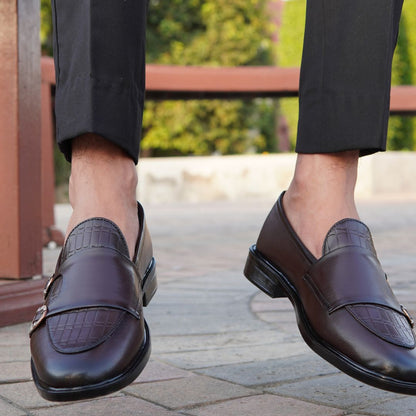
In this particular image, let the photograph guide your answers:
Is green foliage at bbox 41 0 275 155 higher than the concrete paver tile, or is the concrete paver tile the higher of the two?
the concrete paver tile

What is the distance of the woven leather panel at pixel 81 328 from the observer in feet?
3.13

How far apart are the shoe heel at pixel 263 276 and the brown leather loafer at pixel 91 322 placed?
0.27m

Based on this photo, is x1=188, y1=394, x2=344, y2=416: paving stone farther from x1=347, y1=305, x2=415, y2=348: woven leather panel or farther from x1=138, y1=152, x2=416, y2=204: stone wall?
x1=138, y1=152, x2=416, y2=204: stone wall

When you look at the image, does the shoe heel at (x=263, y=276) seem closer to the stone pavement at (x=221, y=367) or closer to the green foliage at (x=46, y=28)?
the stone pavement at (x=221, y=367)

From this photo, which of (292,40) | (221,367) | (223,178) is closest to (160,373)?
(221,367)

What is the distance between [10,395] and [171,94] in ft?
13.3

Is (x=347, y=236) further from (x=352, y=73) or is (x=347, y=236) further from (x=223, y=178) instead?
(x=223, y=178)

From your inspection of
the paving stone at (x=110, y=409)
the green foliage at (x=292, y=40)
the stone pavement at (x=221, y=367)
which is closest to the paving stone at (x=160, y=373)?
the stone pavement at (x=221, y=367)

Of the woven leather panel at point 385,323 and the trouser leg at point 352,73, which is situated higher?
the trouser leg at point 352,73

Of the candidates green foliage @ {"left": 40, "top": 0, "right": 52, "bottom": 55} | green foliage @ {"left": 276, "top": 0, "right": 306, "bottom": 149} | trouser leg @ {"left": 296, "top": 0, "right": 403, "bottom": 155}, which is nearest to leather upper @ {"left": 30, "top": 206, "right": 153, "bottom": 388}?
trouser leg @ {"left": 296, "top": 0, "right": 403, "bottom": 155}

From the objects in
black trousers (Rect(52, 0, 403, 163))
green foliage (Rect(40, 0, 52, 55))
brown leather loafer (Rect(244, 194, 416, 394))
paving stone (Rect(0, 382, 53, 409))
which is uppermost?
black trousers (Rect(52, 0, 403, 163))

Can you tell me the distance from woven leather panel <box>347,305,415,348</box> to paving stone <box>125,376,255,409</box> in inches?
10.6

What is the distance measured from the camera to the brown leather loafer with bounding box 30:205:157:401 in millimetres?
922

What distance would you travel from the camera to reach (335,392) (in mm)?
1220
